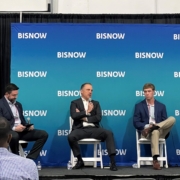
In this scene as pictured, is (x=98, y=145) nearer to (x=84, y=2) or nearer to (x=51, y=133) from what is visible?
(x=51, y=133)

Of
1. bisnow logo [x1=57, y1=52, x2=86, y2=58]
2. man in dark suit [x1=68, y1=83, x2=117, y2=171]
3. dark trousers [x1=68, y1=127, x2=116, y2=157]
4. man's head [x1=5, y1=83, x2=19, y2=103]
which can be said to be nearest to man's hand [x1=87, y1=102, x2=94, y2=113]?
man in dark suit [x1=68, y1=83, x2=117, y2=171]

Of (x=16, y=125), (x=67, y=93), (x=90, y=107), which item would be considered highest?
(x=67, y=93)

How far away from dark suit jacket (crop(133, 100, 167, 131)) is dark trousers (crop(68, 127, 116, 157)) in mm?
480

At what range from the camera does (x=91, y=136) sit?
612cm

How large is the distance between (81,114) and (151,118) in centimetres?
102

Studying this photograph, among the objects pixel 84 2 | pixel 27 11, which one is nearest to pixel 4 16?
pixel 27 11

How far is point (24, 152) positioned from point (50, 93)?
0.92 meters

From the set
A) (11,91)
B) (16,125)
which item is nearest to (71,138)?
(16,125)

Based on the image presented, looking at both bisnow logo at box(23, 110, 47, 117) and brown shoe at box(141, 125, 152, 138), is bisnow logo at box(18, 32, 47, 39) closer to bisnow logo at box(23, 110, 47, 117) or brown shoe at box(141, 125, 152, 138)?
bisnow logo at box(23, 110, 47, 117)

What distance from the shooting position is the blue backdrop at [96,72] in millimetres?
6676

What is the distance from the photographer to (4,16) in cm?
721

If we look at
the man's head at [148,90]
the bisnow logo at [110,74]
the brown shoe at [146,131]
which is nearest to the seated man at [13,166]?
the brown shoe at [146,131]

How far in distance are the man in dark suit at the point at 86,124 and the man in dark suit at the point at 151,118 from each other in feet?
1.60

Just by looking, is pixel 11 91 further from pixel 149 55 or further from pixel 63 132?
pixel 149 55
